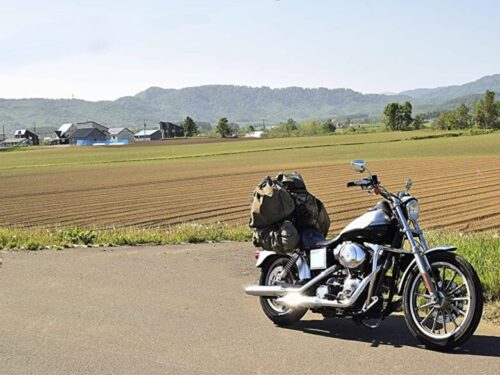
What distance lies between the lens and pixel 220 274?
8867 millimetres

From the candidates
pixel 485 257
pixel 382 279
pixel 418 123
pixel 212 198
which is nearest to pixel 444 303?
pixel 382 279

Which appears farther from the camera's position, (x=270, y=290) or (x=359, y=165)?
(x=270, y=290)

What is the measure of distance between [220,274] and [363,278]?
324 centimetres

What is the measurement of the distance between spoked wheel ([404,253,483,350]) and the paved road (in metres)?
0.15

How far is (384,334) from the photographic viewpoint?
602cm

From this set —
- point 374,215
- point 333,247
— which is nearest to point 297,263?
point 333,247

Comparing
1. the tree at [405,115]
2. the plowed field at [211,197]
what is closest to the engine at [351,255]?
the plowed field at [211,197]

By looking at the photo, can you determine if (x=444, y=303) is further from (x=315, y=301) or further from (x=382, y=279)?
(x=315, y=301)

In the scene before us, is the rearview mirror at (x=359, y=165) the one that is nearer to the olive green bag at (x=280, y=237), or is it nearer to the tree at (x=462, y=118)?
the olive green bag at (x=280, y=237)

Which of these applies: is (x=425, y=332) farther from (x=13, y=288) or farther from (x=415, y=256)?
(x=13, y=288)

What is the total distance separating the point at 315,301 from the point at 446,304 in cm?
124

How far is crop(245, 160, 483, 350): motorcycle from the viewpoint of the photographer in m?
5.45

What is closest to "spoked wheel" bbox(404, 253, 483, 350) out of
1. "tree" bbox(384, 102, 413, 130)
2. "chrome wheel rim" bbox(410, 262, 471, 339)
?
"chrome wheel rim" bbox(410, 262, 471, 339)

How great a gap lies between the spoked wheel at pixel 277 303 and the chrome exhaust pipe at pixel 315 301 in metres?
0.11
